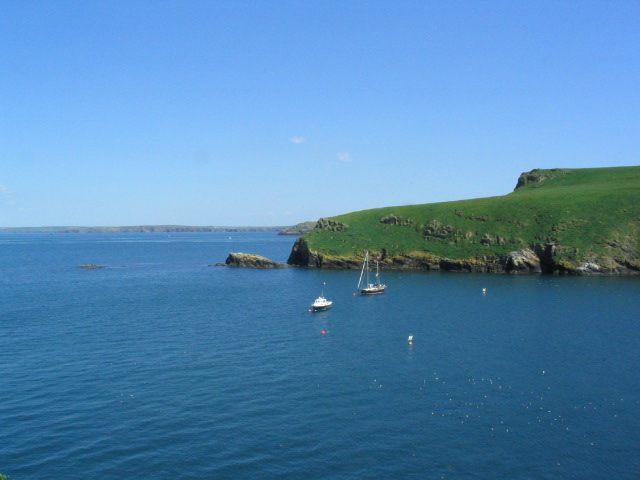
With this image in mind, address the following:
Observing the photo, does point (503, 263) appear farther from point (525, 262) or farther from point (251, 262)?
point (251, 262)

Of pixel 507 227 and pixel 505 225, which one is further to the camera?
pixel 505 225

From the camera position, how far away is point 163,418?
4116 centimetres

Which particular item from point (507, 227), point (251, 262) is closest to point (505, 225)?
point (507, 227)

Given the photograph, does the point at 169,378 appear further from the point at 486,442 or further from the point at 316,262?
the point at 316,262

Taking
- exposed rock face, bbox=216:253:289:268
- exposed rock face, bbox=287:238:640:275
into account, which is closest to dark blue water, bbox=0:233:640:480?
exposed rock face, bbox=287:238:640:275

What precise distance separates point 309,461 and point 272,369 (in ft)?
64.9

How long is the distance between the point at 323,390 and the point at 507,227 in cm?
11338

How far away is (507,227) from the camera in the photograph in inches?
5728

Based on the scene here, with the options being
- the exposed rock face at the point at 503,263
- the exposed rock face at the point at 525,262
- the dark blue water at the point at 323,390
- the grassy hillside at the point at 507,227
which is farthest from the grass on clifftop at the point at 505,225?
the dark blue water at the point at 323,390

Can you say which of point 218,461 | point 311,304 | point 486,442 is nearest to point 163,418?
point 218,461

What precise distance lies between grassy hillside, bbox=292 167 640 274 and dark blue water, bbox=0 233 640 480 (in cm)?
4220

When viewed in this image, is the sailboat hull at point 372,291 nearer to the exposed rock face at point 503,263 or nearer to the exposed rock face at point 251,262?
the exposed rock face at point 503,263

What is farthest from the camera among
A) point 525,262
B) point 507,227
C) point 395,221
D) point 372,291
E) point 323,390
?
A: point 395,221

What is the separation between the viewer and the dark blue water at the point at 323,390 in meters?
34.5
